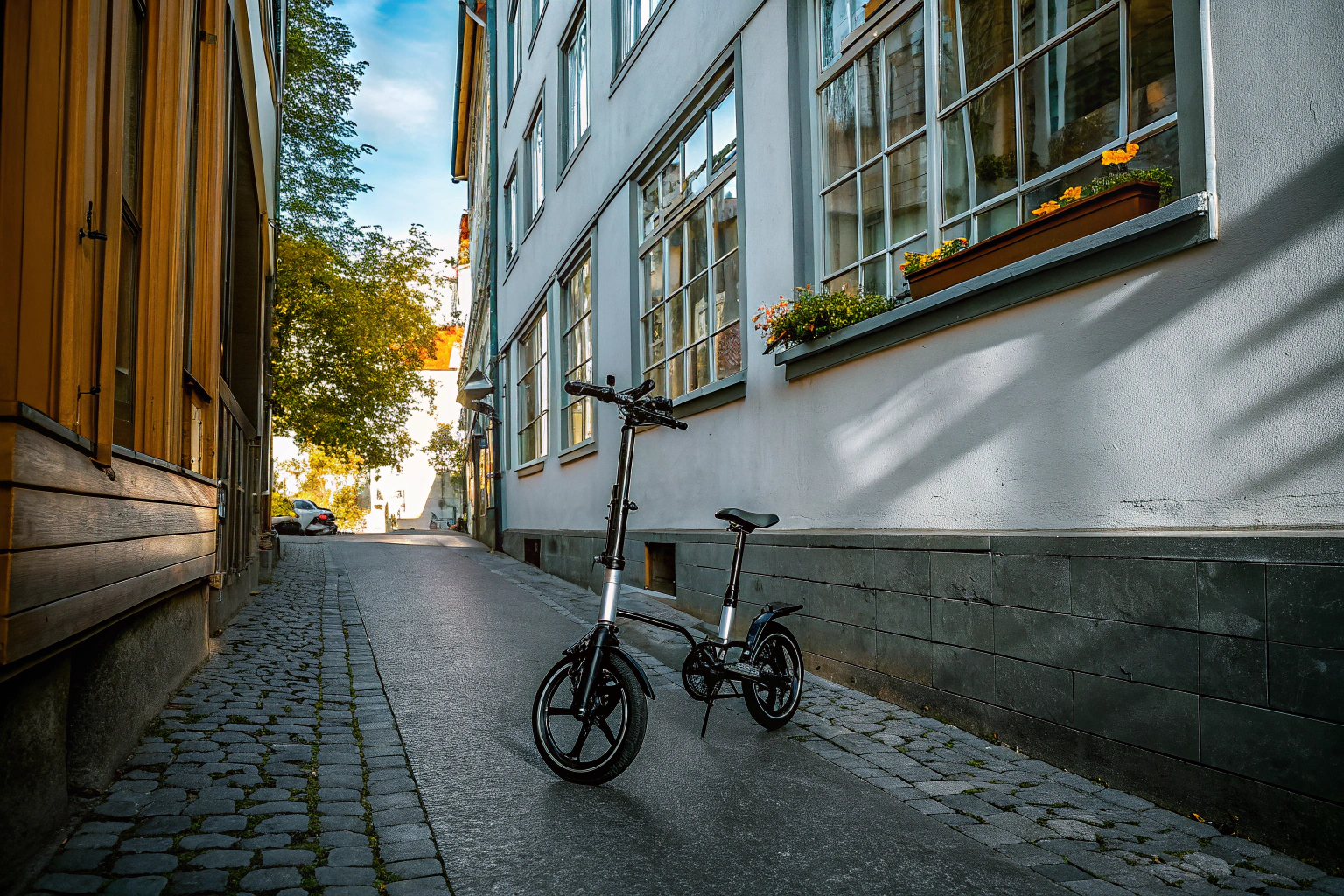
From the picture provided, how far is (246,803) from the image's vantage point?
3.60 meters

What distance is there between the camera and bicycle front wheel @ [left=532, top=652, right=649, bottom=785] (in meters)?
3.92

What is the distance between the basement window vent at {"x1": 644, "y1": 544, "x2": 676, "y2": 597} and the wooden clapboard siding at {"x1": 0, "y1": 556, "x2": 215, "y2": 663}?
18.3 ft

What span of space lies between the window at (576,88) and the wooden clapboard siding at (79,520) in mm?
9317

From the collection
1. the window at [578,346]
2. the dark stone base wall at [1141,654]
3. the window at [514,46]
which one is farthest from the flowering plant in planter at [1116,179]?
the window at [514,46]

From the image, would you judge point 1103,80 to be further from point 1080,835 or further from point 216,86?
point 216,86

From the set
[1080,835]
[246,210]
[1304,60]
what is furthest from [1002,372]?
[246,210]

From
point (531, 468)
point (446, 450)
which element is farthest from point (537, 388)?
point (446, 450)

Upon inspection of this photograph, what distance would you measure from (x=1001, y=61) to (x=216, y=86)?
458 centimetres

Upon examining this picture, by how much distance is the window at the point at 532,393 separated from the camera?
51.6 ft

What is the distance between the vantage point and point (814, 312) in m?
6.19

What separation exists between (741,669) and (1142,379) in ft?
6.90

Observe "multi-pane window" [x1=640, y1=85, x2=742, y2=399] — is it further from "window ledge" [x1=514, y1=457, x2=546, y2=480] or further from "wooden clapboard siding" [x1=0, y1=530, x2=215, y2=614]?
"window ledge" [x1=514, y1=457, x2=546, y2=480]

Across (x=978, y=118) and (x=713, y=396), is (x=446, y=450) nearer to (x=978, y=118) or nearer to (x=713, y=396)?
(x=713, y=396)

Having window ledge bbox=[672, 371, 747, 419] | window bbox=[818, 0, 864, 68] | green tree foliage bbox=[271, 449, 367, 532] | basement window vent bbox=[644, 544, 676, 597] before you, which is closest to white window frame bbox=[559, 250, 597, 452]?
basement window vent bbox=[644, 544, 676, 597]
